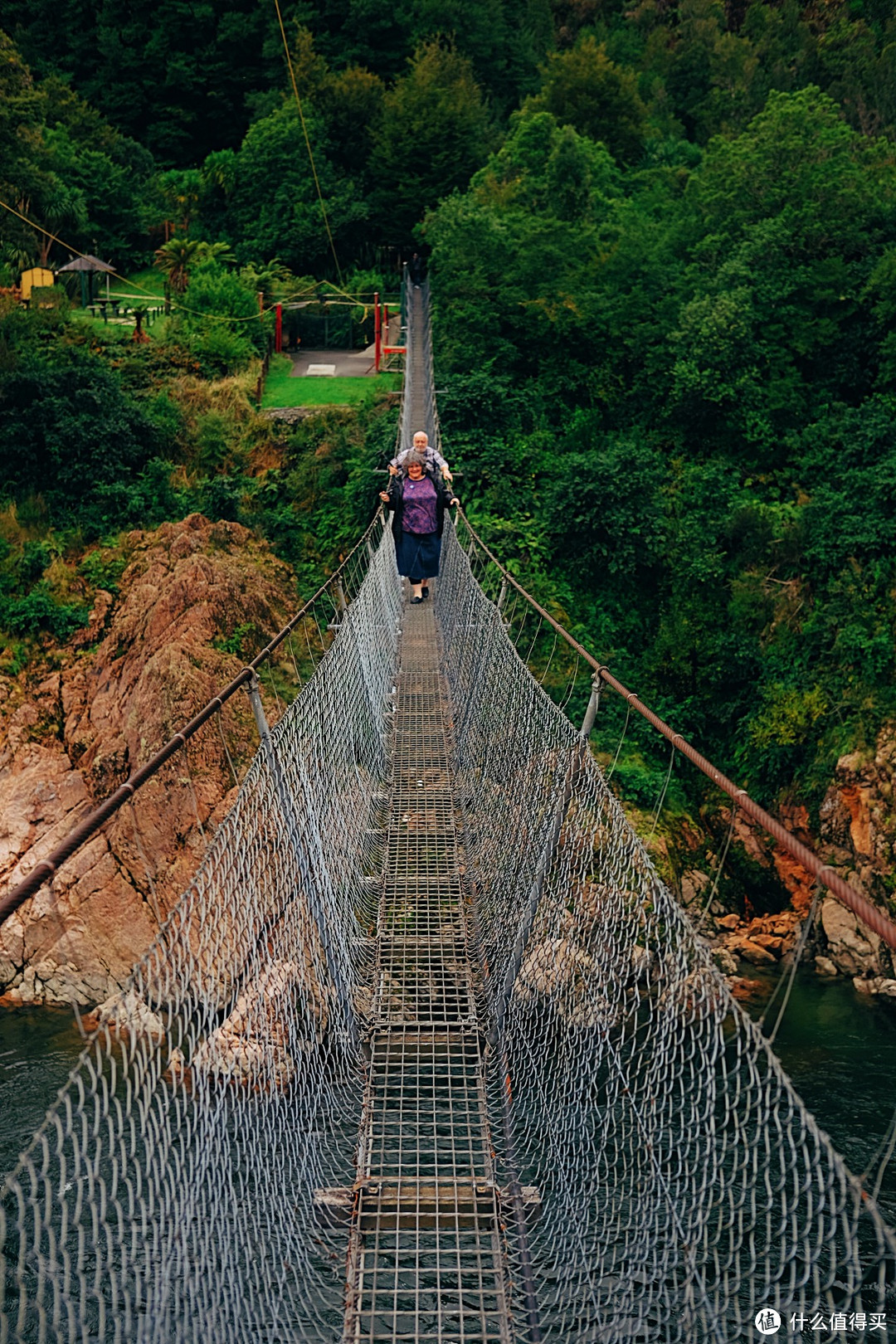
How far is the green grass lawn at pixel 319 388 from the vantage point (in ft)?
54.4

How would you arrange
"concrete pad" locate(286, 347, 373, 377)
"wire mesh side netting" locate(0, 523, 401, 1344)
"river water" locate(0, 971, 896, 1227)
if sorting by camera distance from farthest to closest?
"concrete pad" locate(286, 347, 373, 377) → "river water" locate(0, 971, 896, 1227) → "wire mesh side netting" locate(0, 523, 401, 1344)

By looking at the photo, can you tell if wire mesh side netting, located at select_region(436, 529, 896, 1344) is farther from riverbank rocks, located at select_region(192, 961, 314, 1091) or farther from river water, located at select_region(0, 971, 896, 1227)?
river water, located at select_region(0, 971, 896, 1227)

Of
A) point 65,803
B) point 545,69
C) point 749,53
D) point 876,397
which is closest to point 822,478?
point 876,397

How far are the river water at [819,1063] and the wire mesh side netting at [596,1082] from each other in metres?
2.71

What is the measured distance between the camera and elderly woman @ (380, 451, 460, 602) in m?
6.29

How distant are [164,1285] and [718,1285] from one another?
102 centimetres

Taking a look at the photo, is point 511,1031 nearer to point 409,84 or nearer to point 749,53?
point 409,84

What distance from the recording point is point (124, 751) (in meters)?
10.0

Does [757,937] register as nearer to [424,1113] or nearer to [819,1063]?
[819,1063]

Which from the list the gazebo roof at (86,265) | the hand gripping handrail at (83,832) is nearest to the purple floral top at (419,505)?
the hand gripping handrail at (83,832)

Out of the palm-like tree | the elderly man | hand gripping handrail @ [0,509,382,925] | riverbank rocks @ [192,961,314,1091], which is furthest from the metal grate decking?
the palm-like tree

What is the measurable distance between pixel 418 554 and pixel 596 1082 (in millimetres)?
4120

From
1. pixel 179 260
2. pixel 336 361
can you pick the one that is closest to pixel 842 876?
pixel 336 361

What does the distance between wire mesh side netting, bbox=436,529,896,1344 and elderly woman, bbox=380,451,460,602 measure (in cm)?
148
